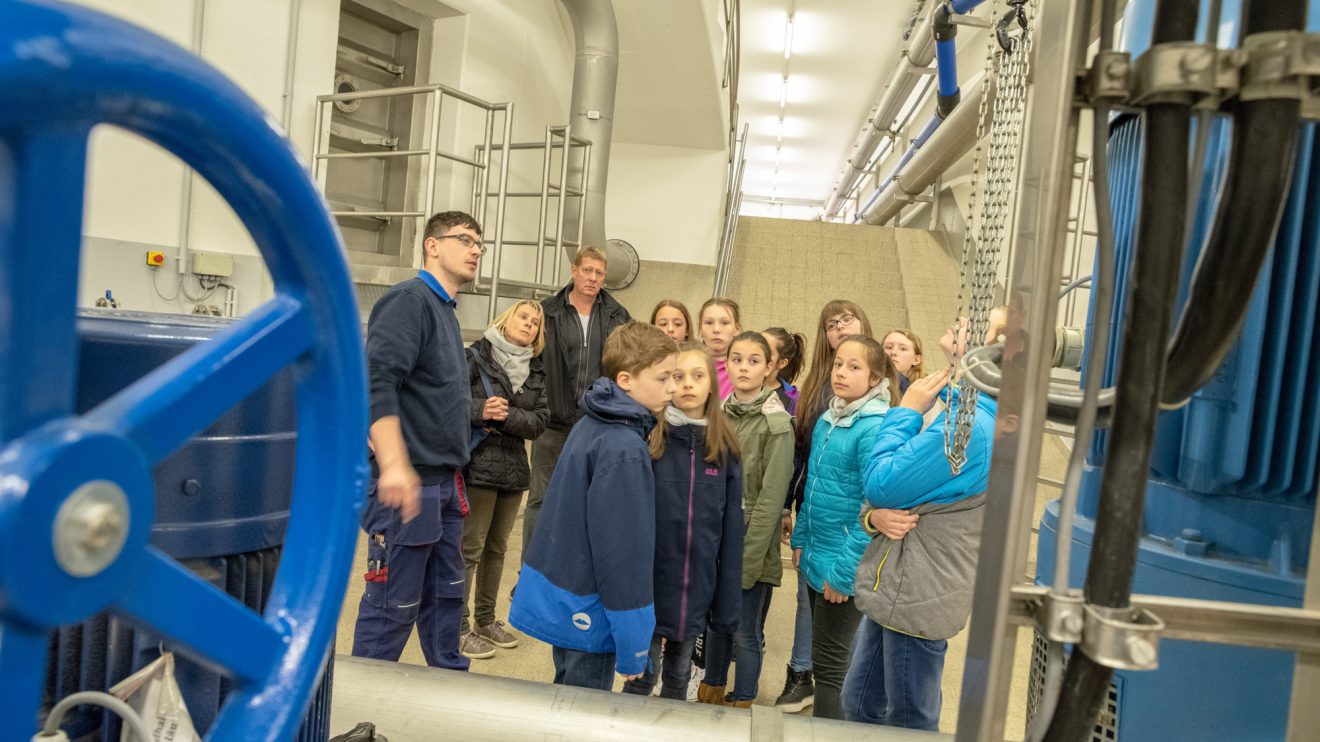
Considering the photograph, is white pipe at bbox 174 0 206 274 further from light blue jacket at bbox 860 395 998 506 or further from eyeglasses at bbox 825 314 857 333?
light blue jacket at bbox 860 395 998 506

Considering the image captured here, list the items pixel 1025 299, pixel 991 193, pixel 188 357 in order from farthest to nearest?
pixel 991 193 < pixel 1025 299 < pixel 188 357

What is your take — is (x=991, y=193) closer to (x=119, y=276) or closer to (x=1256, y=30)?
(x=1256, y=30)

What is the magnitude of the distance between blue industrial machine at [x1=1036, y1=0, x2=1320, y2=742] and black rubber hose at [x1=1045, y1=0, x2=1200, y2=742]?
0.89ft

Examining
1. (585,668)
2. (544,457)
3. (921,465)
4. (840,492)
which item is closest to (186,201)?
(544,457)

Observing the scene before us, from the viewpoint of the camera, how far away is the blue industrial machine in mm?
880

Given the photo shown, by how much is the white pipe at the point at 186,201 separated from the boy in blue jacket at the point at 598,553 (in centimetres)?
295

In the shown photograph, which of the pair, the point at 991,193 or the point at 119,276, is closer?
the point at 991,193

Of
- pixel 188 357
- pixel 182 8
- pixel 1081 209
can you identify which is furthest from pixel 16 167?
pixel 182 8

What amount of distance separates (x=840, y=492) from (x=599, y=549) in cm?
91

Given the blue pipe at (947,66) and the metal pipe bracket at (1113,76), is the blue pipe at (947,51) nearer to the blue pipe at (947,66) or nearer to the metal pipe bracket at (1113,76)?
the blue pipe at (947,66)

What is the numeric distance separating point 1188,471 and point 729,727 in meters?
0.74

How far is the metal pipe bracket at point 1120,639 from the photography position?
0.63 m

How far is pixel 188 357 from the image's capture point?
1.79 feet

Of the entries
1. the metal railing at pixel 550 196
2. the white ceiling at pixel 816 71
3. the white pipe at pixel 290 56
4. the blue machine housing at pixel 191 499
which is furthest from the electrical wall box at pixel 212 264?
the white ceiling at pixel 816 71
